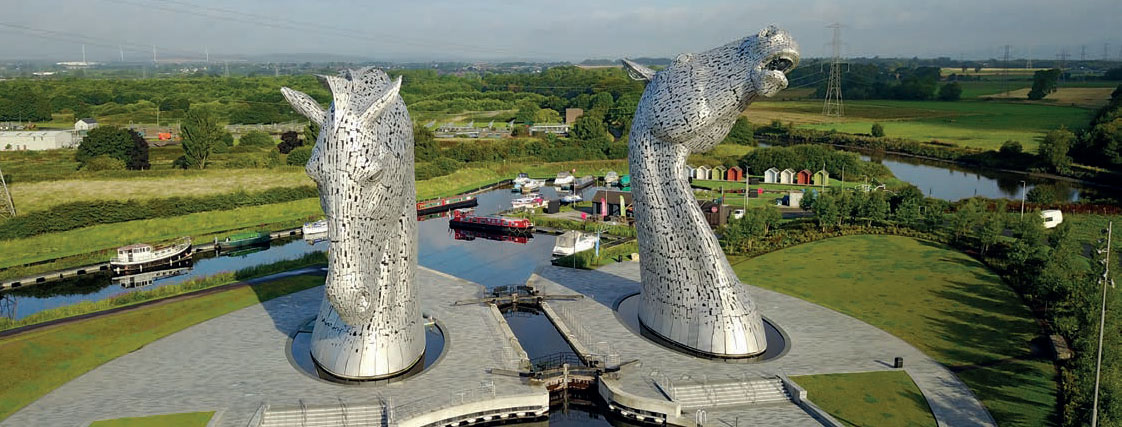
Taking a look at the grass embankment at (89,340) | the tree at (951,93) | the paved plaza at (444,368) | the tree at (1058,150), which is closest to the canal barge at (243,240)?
the grass embankment at (89,340)

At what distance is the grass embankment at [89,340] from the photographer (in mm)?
25734

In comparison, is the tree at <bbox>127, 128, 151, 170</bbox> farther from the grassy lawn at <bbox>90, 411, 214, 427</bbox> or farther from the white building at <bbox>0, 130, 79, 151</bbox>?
the grassy lawn at <bbox>90, 411, 214, 427</bbox>

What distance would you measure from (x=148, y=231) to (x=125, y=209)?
115 inches

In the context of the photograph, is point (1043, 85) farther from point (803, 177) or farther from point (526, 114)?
point (803, 177)

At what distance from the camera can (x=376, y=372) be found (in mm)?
25078

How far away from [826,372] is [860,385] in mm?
1228

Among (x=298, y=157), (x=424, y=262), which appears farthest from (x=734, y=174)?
(x=298, y=157)

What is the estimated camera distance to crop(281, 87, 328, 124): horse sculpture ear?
21812mm

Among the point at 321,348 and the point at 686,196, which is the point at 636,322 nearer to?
the point at 686,196

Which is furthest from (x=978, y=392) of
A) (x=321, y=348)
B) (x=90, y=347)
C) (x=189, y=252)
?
(x=189, y=252)

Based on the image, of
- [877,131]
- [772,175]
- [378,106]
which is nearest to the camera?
[378,106]

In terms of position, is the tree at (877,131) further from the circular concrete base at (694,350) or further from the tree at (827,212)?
the circular concrete base at (694,350)

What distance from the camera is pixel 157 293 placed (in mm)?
36031

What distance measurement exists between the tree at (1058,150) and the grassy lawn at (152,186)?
7005 cm
